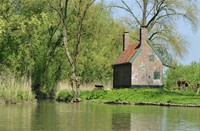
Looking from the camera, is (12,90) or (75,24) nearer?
(12,90)

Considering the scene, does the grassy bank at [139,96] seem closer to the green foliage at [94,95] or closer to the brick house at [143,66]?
the green foliage at [94,95]

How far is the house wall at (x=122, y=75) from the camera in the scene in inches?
2124

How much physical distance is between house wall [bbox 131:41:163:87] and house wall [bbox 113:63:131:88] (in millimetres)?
822

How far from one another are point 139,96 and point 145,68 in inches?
518

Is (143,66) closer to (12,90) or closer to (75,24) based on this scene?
(75,24)

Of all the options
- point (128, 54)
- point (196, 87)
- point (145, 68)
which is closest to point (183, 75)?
point (196, 87)

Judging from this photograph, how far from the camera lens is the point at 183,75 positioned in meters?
56.8

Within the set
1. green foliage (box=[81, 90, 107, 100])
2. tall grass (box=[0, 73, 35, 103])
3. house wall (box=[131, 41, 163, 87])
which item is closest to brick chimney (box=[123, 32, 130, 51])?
house wall (box=[131, 41, 163, 87])

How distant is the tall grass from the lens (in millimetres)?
31781

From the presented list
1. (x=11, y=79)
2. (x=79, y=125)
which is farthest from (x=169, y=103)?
(x=79, y=125)

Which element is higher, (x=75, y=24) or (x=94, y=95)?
(x=75, y=24)

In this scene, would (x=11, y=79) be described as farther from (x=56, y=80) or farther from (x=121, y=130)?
(x=56, y=80)

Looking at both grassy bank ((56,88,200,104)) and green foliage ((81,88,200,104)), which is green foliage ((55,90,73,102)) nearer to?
grassy bank ((56,88,200,104))

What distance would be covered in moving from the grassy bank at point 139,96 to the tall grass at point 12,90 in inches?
382
